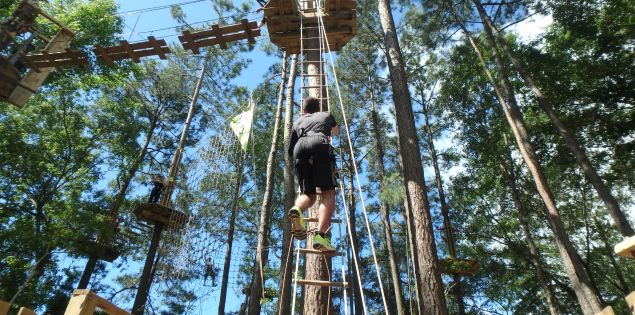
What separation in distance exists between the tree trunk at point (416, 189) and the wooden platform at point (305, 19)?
3.24 ft

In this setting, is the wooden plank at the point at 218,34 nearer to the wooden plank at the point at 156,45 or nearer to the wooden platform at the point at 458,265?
the wooden plank at the point at 156,45

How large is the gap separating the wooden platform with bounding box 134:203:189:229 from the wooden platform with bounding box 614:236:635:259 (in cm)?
940

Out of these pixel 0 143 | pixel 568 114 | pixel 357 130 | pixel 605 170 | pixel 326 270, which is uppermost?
pixel 357 130

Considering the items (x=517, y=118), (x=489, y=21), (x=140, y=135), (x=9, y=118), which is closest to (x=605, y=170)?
(x=517, y=118)

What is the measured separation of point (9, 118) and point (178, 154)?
4.06m

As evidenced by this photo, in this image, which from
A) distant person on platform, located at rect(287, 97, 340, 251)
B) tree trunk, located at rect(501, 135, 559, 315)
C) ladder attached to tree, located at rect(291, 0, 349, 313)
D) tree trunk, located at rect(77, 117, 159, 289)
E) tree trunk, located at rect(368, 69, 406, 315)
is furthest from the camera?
tree trunk, located at rect(368, 69, 406, 315)

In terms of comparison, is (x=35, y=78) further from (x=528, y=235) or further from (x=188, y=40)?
(x=528, y=235)

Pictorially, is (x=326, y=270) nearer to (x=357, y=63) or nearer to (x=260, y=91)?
(x=260, y=91)

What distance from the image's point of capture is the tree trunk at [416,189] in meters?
4.32

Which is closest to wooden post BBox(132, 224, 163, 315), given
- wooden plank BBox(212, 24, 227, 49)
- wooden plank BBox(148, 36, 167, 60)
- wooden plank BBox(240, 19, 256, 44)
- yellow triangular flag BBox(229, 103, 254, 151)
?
yellow triangular flag BBox(229, 103, 254, 151)

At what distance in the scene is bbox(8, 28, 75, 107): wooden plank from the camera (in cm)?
670

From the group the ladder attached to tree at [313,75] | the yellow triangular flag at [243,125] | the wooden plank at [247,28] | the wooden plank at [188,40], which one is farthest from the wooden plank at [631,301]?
the yellow triangular flag at [243,125]

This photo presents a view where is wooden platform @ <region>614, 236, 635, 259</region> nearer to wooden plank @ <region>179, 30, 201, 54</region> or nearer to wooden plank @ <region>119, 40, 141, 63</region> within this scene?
wooden plank @ <region>179, 30, 201, 54</region>

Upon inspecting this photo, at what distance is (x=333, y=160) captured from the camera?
10.2 feet
